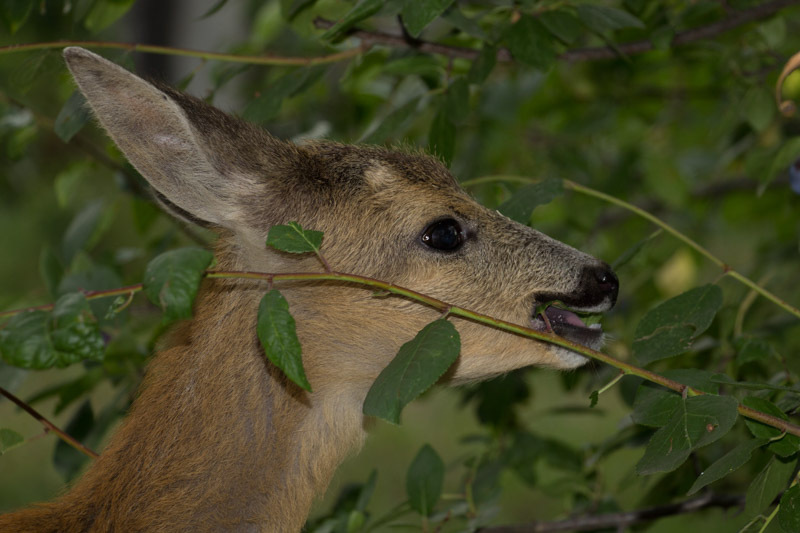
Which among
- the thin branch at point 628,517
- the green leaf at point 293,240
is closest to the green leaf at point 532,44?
the green leaf at point 293,240

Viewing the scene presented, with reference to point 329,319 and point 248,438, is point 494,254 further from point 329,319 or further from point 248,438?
point 248,438

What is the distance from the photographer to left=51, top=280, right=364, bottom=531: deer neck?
3195 millimetres

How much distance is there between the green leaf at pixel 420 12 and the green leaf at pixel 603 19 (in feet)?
2.43

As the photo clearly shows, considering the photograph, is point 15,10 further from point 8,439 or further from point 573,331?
point 573,331

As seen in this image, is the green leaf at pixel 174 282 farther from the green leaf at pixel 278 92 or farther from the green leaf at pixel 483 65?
the green leaf at pixel 483 65

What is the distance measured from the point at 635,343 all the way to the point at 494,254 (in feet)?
2.25

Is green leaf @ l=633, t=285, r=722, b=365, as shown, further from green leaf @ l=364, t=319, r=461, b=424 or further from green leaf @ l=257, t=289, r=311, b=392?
green leaf @ l=257, t=289, r=311, b=392

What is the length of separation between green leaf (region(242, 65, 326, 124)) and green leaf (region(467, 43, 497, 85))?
2.07 feet

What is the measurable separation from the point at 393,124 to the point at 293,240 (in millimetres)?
1287

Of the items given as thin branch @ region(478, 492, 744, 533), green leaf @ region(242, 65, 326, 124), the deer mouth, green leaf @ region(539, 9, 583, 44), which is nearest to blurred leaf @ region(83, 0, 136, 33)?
green leaf @ region(242, 65, 326, 124)

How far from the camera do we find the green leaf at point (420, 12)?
3.00 meters

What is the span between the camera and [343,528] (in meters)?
3.77

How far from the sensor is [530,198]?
11.6 ft

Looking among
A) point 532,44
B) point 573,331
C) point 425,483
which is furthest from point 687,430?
point 532,44
